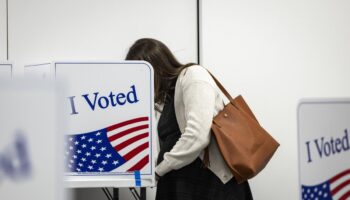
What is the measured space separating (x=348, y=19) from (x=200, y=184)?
170 centimetres

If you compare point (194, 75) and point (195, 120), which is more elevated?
point (194, 75)

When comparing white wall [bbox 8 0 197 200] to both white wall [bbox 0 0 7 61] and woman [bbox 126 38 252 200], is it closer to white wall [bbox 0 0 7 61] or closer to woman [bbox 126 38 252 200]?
white wall [bbox 0 0 7 61]

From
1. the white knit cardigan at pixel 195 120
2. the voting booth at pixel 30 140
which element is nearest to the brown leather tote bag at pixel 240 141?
the white knit cardigan at pixel 195 120

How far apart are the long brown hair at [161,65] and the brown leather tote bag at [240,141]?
0.70 feet

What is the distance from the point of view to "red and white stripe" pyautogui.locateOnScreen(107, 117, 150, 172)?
165cm

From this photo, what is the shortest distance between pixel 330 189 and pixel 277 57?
6.62 feet

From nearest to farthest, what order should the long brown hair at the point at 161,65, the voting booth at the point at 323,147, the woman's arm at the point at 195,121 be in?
1. the voting booth at the point at 323,147
2. the woman's arm at the point at 195,121
3. the long brown hair at the point at 161,65

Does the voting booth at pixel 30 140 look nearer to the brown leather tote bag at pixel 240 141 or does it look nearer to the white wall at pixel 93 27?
the brown leather tote bag at pixel 240 141

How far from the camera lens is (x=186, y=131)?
160 centimetres

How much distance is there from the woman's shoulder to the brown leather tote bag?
0.46 feet

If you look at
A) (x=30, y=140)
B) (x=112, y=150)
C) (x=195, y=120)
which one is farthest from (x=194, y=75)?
(x=30, y=140)

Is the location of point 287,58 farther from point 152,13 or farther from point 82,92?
point 82,92

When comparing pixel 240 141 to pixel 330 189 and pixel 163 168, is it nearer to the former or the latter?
pixel 163 168

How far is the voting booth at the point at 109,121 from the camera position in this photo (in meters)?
1.64
